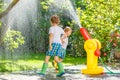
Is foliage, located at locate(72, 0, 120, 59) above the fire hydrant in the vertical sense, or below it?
above

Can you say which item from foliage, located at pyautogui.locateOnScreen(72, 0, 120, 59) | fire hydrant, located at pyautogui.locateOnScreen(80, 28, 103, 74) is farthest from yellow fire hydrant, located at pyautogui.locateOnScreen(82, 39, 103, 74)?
foliage, located at pyautogui.locateOnScreen(72, 0, 120, 59)

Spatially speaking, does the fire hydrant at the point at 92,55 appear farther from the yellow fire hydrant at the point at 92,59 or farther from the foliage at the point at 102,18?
the foliage at the point at 102,18

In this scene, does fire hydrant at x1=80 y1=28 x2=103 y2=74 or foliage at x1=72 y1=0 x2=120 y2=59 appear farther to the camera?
foliage at x1=72 y1=0 x2=120 y2=59

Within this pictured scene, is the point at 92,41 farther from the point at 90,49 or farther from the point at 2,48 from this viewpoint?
the point at 2,48

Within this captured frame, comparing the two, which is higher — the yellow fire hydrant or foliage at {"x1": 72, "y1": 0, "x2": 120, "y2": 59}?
foliage at {"x1": 72, "y1": 0, "x2": 120, "y2": 59}

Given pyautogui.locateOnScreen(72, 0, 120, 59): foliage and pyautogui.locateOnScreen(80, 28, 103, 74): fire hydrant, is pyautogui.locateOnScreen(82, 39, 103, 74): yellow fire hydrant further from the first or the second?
pyautogui.locateOnScreen(72, 0, 120, 59): foliage

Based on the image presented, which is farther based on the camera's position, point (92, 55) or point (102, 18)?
point (102, 18)

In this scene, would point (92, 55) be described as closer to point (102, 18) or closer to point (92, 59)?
point (92, 59)

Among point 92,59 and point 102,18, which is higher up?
point 102,18

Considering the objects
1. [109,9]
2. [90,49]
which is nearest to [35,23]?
[109,9]

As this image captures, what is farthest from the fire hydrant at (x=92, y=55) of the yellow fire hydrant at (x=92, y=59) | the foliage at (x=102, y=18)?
the foliage at (x=102, y=18)

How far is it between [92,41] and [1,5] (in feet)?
15.4

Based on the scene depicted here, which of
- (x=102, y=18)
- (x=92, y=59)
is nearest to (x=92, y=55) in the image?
(x=92, y=59)

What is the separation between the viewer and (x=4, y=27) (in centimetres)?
1288
